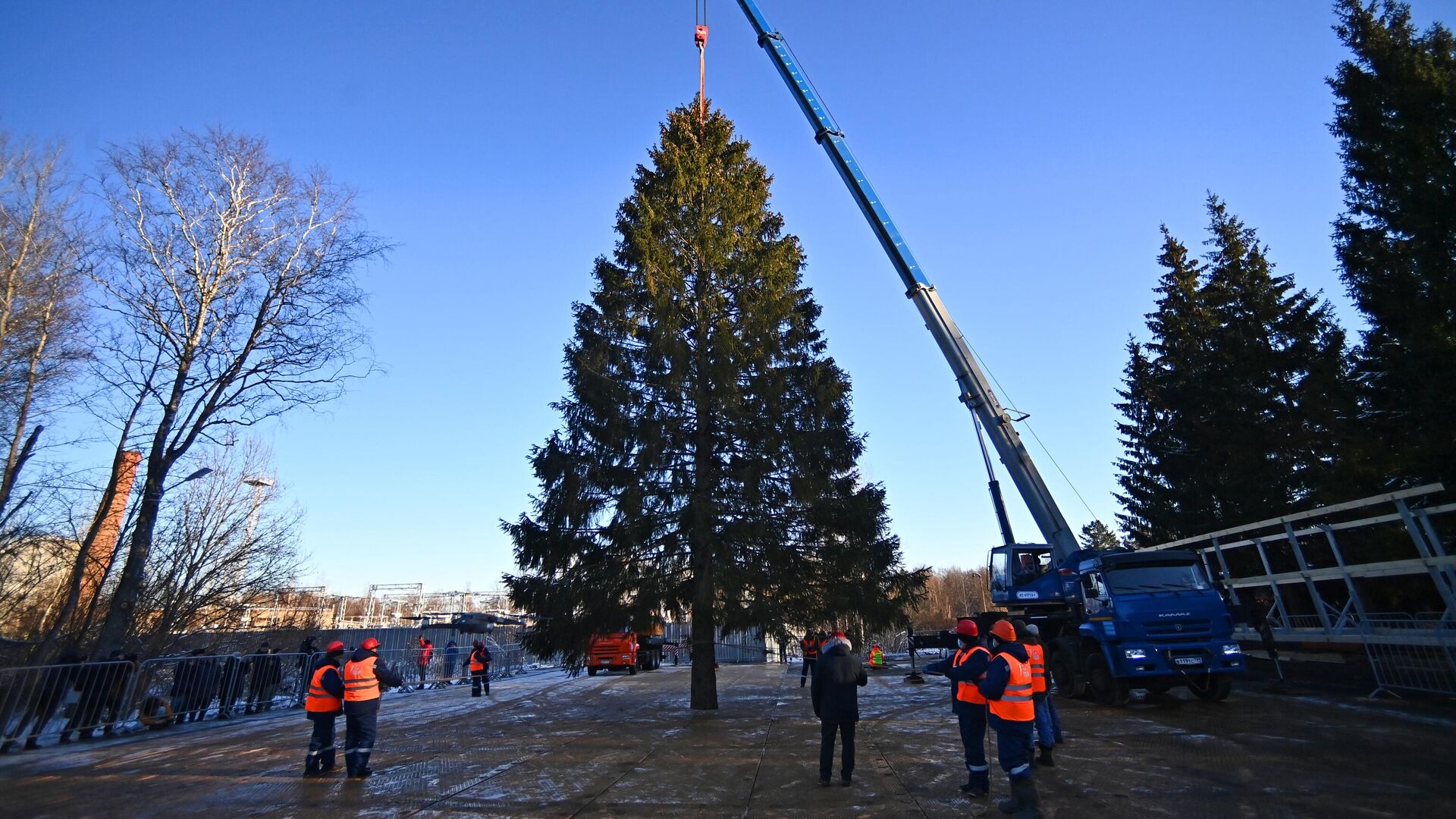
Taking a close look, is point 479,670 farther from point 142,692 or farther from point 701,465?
point 701,465

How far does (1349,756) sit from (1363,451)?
1230 cm

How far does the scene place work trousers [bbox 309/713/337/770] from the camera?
9297mm

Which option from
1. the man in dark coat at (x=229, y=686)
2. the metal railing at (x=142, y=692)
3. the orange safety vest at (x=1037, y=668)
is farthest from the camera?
the man in dark coat at (x=229, y=686)

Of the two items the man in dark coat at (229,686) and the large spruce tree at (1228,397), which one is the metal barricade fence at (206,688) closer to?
the man in dark coat at (229,686)

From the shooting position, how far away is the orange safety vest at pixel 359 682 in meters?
8.94

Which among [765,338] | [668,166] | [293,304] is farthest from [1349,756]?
[293,304]

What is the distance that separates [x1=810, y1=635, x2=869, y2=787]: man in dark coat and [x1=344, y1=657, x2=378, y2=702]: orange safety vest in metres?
5.29

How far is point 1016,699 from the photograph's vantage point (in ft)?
23.1

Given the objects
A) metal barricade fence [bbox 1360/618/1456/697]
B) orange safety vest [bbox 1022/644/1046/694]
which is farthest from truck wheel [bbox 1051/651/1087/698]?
orange safety vest [bbox 1022/644/1046/694]

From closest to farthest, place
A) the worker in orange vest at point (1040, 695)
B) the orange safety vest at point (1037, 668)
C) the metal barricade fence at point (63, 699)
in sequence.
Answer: the orange safety vest at point (1037, 668) < the worker in orange vest at point (1040, 695) < the metal barricade fence at point (63, 699)

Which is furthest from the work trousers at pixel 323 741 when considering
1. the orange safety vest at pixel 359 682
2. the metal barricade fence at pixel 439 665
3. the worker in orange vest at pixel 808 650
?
the metal barricade fence at pixel 439 665

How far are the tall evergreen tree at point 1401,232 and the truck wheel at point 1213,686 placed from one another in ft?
19.2

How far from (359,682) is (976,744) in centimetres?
701

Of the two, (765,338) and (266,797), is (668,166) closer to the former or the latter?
(765,338)
